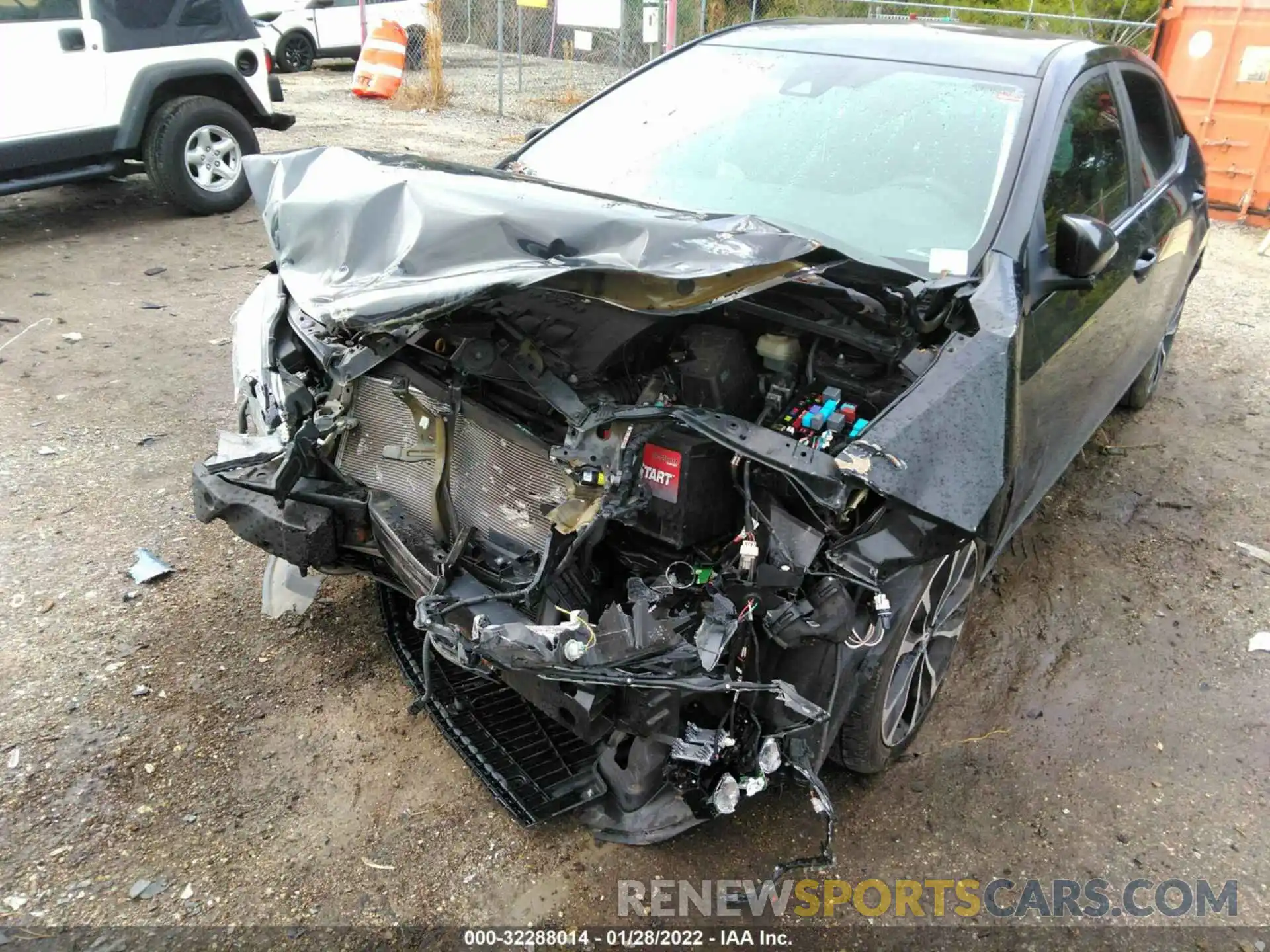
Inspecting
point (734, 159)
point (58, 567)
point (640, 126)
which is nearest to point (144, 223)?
point (58, 567)

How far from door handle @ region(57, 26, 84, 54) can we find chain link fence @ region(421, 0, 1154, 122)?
6037 mm

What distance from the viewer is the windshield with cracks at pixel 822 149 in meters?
2.75

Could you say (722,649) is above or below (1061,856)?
above

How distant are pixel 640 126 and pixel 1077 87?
1530 millimetres

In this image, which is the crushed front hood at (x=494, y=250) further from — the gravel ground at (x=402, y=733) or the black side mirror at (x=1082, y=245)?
the gravel ground at (x=402, y=733)

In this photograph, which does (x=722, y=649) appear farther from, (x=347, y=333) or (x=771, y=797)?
(x=347, y=333)

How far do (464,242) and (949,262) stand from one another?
1.33 meters

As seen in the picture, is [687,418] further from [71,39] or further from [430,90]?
[430,90]

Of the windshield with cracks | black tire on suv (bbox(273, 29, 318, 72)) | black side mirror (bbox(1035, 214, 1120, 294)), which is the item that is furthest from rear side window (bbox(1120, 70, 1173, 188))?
black tire on suv (bbox(273, 29, 318, 72))

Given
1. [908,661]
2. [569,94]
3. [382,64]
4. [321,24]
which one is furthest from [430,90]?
[908,661]

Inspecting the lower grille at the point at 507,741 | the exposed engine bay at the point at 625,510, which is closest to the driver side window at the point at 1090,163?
the exposed engine bay at the point at 625,510

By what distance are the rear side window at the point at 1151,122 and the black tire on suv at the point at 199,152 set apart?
608 centimetres

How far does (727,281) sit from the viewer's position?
217 centimetres

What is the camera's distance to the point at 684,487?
7.28 feet
